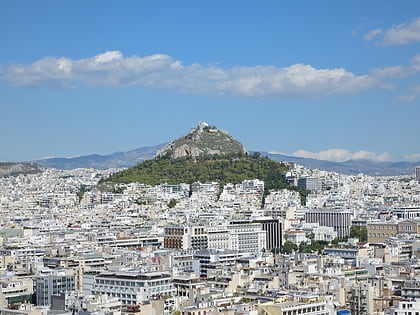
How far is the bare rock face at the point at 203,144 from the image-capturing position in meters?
91.3

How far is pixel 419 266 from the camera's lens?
118 ft

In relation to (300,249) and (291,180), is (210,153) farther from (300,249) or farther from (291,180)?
(300,249)

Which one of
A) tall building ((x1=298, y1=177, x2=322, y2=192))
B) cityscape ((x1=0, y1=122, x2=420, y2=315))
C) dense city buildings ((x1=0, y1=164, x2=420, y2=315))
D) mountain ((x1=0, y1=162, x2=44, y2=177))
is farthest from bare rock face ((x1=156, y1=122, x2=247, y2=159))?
mountain ((x1=0, y1=162, x2=44, y2=177))

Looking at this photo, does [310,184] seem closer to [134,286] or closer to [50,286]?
[50,286]

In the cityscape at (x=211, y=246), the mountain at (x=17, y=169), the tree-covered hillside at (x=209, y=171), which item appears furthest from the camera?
the mountain at (x=17, y=169)

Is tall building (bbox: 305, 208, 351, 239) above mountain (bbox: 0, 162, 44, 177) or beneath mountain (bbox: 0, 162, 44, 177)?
beneath

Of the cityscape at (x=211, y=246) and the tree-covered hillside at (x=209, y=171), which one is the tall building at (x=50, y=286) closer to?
the cityscape at (x=211, y=246)

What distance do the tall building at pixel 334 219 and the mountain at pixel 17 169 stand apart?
8304 cm

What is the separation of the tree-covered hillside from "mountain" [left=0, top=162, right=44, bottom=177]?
53.1 meters

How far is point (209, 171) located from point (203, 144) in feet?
26.5

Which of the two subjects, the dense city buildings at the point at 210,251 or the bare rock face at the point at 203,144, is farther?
the bare rock face at the point at 203,144

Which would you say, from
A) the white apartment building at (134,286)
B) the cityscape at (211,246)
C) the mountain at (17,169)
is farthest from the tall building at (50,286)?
the mountain at (17,169)

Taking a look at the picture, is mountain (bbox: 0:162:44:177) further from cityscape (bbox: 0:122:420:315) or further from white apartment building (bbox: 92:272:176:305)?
white apartment building (bbox: 92:272:176:305)

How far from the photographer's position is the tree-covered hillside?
83812mm
